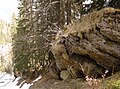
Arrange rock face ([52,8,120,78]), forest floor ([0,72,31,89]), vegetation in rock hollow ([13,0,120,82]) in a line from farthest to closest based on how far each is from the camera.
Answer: vegetation in rock hollow ([13,0,120,82]) → rock face ([52,8,120,78]) → forest floor ([0,72,31,89])

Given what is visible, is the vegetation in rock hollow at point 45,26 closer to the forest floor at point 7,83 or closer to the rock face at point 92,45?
the rock face at point 92,45

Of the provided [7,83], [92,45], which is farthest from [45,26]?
[7,83]

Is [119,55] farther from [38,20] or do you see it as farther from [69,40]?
[38,20]

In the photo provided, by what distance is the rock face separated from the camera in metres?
10.2

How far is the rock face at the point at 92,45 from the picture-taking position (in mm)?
10219

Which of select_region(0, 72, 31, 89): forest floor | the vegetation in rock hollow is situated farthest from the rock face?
select_region(0, 72, 31, 89): forest floor

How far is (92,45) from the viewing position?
35.4ft

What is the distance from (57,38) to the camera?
518 inches

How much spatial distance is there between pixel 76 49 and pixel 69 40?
620 millimetres

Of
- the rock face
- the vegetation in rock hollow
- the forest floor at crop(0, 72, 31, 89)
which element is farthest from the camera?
the vegetation in rock hollow

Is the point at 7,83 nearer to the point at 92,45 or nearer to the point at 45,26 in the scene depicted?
the point at 92,45

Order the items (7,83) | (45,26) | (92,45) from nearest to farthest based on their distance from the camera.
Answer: (7,83)
(92,45)
(45,26)

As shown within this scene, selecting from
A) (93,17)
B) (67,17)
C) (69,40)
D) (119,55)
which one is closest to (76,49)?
(69,40)

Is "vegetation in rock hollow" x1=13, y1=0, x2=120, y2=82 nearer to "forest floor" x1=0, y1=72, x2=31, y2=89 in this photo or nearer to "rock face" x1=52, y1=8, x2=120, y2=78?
"rock face" x1=52, y1=8, x2=120, y2=78
